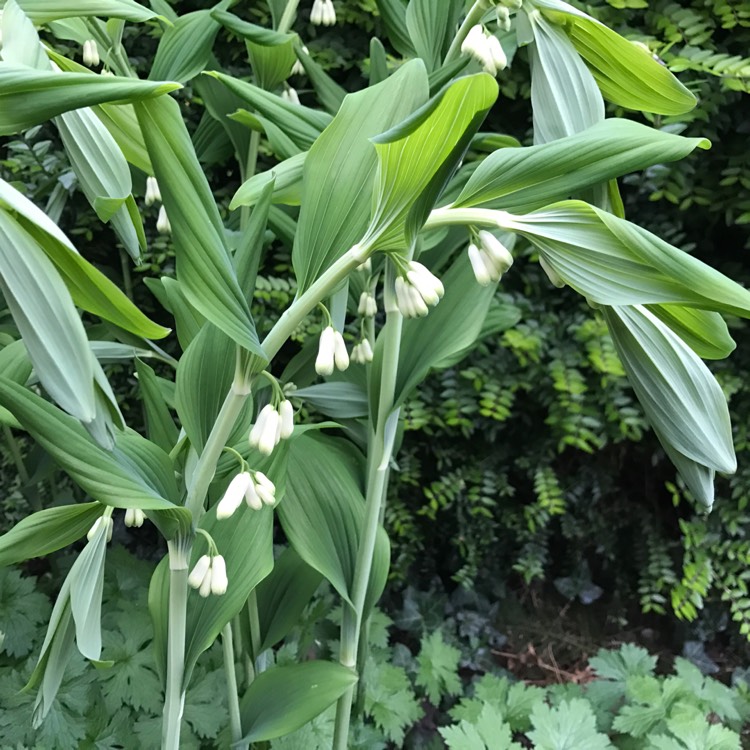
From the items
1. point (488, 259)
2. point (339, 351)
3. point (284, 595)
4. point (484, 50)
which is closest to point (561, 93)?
point (484, 50)

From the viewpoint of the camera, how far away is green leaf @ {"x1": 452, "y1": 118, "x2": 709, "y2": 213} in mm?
436

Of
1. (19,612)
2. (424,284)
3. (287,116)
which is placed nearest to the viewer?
(424,284)

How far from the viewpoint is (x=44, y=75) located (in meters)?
0.37

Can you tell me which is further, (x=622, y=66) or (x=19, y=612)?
(x=19, y=612)

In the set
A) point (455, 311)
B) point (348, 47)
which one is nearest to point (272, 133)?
point (455, 311)

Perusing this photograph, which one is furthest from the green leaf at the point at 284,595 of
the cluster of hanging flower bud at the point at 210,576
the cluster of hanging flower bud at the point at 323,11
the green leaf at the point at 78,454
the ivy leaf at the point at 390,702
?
the cluster of hanging flower bud at the point at 323,11

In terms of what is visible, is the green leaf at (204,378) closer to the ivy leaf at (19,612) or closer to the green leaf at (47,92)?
the green leaf at (47,92)

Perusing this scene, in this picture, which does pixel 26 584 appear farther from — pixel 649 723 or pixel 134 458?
pixel 649 723

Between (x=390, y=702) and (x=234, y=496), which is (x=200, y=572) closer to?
(x=234, y=496)

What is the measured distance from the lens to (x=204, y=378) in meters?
0.63

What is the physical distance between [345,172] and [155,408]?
39 centimetres

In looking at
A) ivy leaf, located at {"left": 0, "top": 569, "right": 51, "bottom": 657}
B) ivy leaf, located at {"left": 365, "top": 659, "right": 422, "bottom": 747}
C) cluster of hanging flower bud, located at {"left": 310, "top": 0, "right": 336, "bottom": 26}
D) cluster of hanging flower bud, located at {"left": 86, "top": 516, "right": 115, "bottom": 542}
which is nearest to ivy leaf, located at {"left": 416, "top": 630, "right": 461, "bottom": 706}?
ivy leaf, located at {"left": 365, "top": 659, "right": 422, "bottom": 747}

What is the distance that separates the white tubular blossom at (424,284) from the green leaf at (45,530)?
13.4 inches

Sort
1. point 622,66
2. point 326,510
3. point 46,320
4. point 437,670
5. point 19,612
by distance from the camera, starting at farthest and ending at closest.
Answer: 1. point 437,670
2. point 19,612
3. point 326,510
4. point 622,66
5. point 46,320
